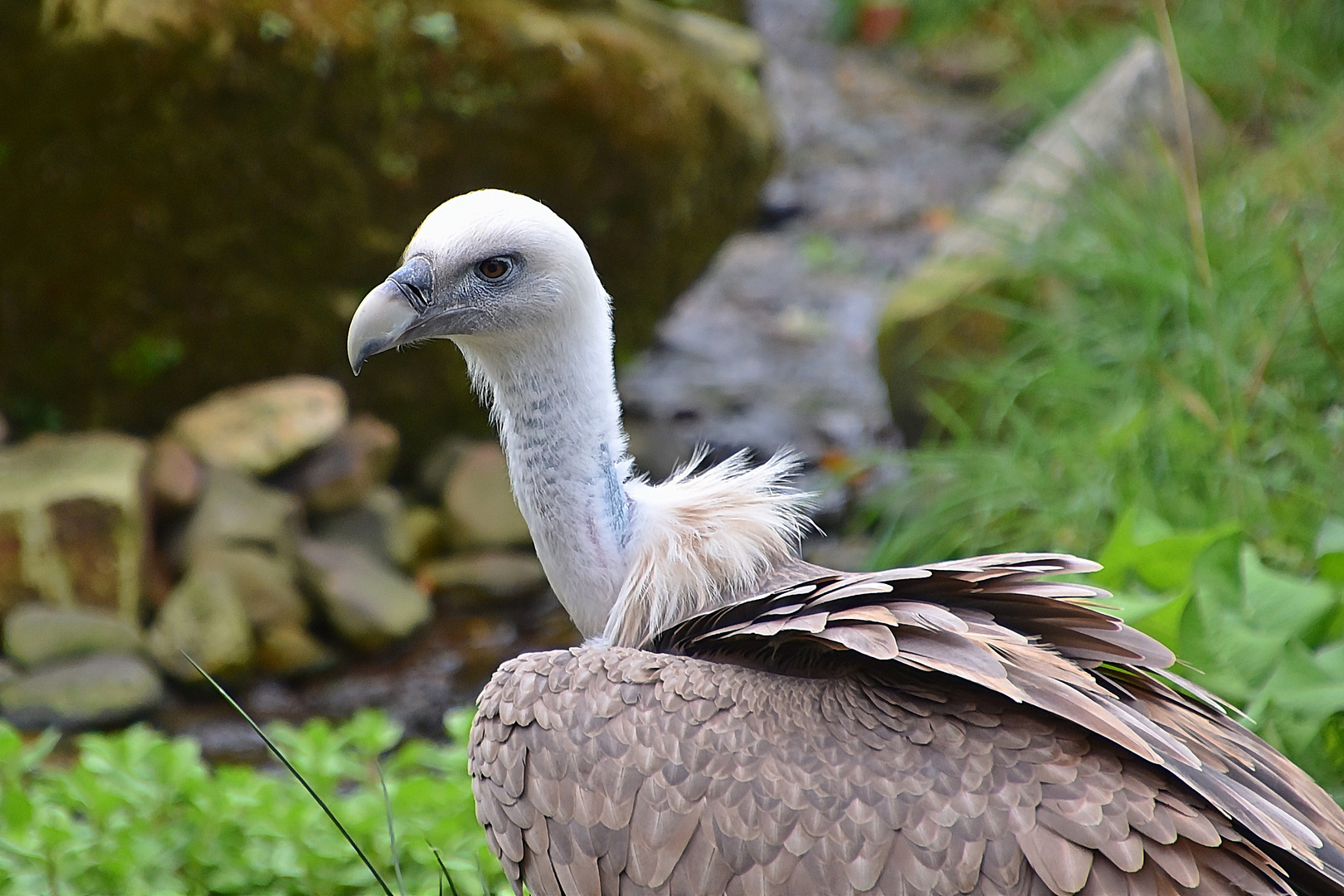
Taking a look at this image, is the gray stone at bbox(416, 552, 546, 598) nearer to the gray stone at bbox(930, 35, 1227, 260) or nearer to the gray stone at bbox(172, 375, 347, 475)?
the gray stone at bbox(172, 375, 347, 475)

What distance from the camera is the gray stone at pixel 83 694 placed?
4.46 m

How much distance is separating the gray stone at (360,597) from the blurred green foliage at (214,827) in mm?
2008

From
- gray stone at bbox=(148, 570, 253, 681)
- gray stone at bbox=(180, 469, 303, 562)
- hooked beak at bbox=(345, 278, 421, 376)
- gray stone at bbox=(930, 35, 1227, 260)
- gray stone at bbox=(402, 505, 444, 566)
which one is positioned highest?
gray stone at bbox=(930, 35, 1227, 260)

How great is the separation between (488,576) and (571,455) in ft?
10.1

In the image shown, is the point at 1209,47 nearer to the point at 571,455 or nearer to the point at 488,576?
the point at 488,576

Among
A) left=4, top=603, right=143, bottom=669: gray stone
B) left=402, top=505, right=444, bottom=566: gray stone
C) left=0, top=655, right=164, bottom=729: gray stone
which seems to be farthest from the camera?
left=402, top=505, right=444, bottom=566: gray stone

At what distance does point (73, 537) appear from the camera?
4.66 meters

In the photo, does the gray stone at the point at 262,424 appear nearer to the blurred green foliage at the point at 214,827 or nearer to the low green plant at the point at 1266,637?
the blurred green foliage at the point at 214,827

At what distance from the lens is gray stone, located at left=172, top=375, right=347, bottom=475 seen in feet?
17.1

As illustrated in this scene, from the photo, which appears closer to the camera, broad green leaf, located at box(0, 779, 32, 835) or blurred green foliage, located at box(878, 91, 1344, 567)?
broad green leaf, located at box(0, 779, 32, 835)

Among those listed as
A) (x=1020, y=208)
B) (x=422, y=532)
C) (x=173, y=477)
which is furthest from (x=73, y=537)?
(x=1020, y=208)

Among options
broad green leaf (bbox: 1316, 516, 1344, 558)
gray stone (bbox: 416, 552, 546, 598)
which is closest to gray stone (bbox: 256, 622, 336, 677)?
gray stone (bbox: 416, 552, 546, 598)

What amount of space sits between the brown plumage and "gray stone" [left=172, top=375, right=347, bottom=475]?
10.7 ft

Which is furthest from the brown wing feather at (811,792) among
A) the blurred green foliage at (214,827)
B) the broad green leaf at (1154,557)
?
the broad green leaf at (1154,557)
